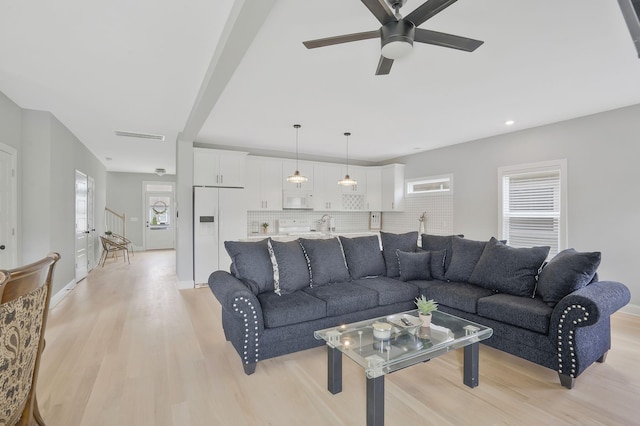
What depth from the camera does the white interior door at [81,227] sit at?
223 inches

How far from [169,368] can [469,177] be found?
5.46 meters

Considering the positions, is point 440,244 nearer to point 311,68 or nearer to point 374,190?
point 311,68

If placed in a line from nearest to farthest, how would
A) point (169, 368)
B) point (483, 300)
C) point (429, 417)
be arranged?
point (429, 417)
point (169, 368)
point (483, 300)

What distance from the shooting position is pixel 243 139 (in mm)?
5664

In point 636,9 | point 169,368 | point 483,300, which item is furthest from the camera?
point 483,300

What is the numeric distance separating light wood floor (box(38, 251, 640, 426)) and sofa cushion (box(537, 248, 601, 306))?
2.03 feet

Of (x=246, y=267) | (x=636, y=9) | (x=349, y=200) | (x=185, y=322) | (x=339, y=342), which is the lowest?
(x=185, y=322)

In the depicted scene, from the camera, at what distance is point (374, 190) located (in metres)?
7.41

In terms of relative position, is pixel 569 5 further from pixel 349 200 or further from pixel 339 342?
pixel 349 200

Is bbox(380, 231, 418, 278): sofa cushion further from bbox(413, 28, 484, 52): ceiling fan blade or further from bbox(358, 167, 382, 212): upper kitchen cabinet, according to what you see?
bbox(358, 167, 382, 212): upper kitchen cabinet

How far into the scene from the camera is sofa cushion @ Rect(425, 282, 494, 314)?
116 inches

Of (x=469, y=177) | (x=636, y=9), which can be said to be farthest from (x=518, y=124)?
(x=636, y=9)

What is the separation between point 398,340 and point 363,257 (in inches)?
61.5

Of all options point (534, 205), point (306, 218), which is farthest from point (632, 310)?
point (306, 218)
